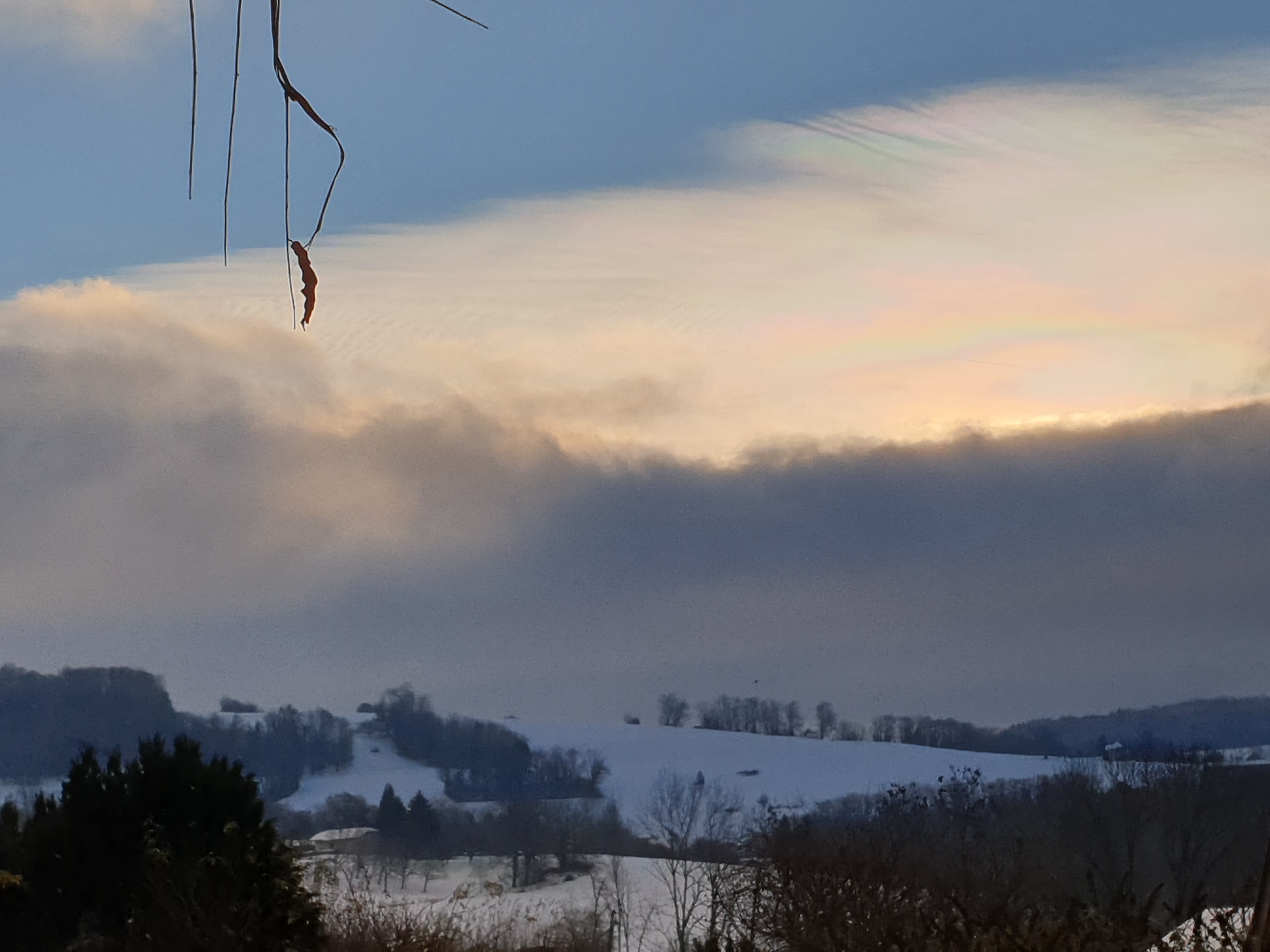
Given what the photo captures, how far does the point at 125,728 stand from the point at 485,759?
1273 inches

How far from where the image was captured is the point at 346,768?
119 meters

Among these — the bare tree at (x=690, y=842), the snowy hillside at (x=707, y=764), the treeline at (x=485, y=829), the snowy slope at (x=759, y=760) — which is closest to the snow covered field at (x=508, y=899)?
the bare tree at (x=690, y=842)

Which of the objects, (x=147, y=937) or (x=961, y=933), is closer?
(x=961, y=933)

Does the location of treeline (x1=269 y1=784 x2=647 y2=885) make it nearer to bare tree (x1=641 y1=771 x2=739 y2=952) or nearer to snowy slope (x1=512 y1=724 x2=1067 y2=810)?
bare tree (x1=641 y1=771 x2=739 y2=952)

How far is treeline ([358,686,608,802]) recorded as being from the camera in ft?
371

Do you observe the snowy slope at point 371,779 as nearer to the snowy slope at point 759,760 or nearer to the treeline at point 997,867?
the snowy slope at point 759,760

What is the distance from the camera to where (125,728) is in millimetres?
98562

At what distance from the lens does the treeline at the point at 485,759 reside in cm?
11306

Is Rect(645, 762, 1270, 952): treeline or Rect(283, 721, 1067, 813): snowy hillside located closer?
Rect(645, 762, 1270, 952): treeline

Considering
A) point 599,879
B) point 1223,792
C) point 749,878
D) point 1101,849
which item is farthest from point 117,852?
point 599,879

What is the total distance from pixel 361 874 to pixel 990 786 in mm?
40387

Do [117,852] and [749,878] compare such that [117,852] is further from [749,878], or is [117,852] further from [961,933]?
[749,878]

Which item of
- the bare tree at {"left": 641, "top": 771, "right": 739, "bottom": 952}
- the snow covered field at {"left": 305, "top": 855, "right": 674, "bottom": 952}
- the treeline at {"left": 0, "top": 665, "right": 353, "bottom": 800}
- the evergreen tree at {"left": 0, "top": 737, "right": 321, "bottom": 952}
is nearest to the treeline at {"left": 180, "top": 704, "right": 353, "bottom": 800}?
the treeline at {"left": 0, "top": 665, "right": 353, "bottom": 800}

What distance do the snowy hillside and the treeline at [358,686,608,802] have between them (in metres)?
1.43
